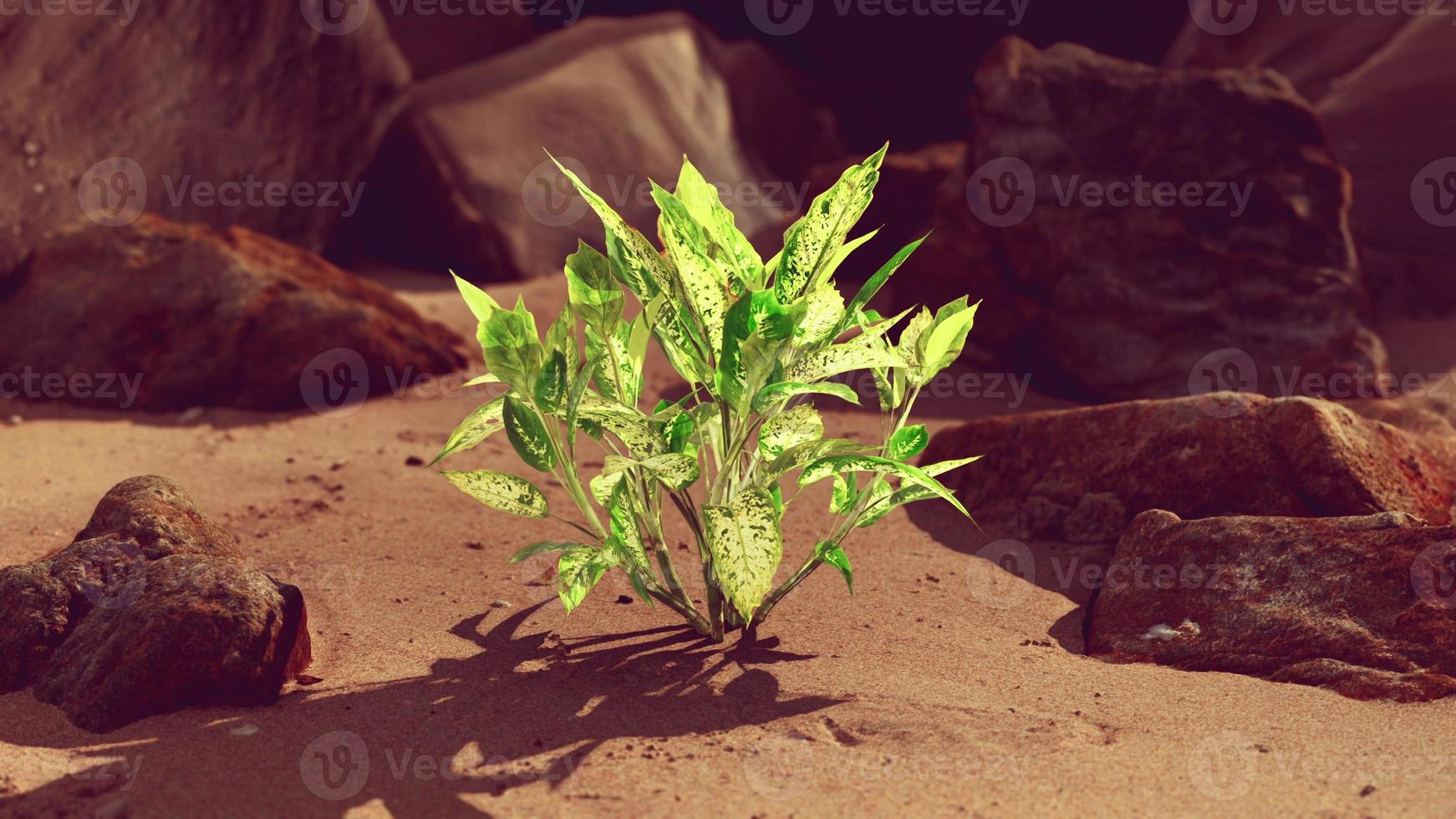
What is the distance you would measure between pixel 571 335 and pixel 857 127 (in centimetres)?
696

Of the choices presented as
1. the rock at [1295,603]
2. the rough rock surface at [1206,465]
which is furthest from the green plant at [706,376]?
the rough rock surface at [1206,465]

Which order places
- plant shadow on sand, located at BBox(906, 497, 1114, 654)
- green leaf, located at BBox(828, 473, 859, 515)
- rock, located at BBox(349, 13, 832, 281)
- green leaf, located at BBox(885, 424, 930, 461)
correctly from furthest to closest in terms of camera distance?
1. rock, located at BBox(349, 13, 832, 281)
2. plant shadow on sand, located at BBox(906, 497, 1114, 654)
3. green leaf, located at BBox(828, 473, 859, 515)
4. green leaf, located at BBox(885, 424, 930, 461)

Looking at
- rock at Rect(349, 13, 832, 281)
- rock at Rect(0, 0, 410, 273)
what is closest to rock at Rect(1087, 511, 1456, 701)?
rock at Rect(0, 0, 410, 273)

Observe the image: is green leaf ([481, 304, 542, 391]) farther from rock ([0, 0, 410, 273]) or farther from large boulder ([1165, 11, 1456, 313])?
large boulder ([1165, 11, 1456, 313])

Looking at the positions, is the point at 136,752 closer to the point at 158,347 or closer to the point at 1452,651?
the point at 1452,651

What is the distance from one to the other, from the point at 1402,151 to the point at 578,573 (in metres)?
5.43

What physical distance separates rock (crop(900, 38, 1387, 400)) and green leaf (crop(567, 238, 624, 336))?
3070 millimetres

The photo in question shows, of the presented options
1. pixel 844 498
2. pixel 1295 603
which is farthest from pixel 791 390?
pixel 1295 603

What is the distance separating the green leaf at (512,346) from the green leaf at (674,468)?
0.28m

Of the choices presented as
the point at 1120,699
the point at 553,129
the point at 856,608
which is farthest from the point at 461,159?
the point at 1120,699

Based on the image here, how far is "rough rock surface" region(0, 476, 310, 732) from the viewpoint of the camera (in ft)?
7.83

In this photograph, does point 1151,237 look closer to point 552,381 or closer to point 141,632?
point 552,381

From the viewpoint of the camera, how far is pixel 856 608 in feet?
9.75

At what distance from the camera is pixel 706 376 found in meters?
2.56
